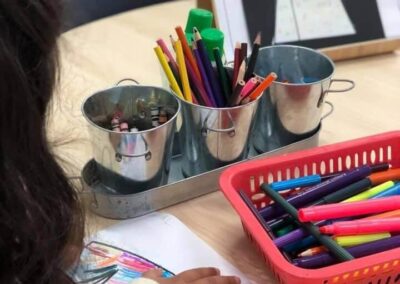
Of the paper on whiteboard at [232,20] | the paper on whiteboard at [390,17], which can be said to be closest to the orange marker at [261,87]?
the paper on whiteboard at [232,20]

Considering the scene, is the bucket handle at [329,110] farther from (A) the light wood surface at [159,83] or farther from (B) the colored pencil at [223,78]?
(B) the colored pencil at [223,78]

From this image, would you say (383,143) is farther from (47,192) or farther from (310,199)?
(47,192)

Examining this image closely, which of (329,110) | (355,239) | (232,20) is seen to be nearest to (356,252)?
(355,239)

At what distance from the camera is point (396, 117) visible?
33.6 inches

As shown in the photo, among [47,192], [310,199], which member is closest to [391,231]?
[310,199]

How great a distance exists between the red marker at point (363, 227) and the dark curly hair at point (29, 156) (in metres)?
0.24

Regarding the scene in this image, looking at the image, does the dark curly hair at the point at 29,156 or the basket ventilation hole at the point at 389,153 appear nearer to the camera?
the dark curly hair at the point at 29,156

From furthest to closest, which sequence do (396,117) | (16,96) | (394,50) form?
(394,50)
(396,117)
(16,96)

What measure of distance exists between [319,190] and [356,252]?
0.09 meters

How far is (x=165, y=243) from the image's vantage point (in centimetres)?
65

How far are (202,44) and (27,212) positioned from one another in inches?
12.8

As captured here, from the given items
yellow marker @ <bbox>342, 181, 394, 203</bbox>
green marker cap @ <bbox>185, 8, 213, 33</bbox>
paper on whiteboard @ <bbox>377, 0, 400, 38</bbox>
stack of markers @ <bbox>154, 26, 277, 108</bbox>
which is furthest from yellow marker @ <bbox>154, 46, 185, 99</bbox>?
paper on whiteboard @ <bbox>377, 0, 400, 38</bbox>

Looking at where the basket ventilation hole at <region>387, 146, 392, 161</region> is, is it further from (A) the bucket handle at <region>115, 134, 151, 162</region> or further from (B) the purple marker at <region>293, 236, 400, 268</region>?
(A) the bucket handle at <region>115, 134, 151, 162</region>

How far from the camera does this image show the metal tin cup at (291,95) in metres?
0.74
